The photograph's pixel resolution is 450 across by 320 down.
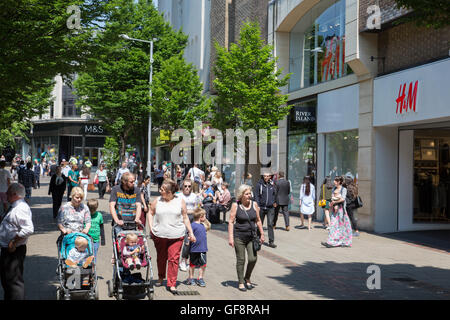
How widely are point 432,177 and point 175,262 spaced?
1221 cm

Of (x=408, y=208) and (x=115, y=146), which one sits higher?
(x=115, y=146)

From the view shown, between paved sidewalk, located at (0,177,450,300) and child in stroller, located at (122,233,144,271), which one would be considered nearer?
child in stroller, located at (122,233,144,271)

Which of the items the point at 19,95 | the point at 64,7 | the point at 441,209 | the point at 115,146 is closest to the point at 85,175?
the point at 19,95

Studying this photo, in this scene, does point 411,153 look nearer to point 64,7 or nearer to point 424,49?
point 424,49

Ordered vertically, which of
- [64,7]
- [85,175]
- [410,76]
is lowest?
[85,175]

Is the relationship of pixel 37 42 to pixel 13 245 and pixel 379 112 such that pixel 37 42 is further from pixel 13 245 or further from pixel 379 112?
pixel 379 112

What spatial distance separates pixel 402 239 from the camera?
48.2 feet

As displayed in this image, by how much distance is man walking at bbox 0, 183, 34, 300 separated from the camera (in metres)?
6.04

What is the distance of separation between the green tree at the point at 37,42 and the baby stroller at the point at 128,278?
17.7 ft

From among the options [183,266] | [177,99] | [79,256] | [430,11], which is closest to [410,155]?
[430,11]

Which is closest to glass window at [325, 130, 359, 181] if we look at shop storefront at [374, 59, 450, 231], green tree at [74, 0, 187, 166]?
shop storefront at [374, 59, 450, 231]

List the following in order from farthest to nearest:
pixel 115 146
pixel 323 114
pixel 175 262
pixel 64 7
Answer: pixel 115 146 < pixel 323 114 < pixel 64 7 < pixel 175 262

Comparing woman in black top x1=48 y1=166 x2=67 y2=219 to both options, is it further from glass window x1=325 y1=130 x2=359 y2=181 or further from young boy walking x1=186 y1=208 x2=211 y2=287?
glass window x1=325 y1=130 x2=359 y2=181

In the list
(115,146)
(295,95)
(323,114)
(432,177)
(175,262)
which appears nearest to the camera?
(175,262)
